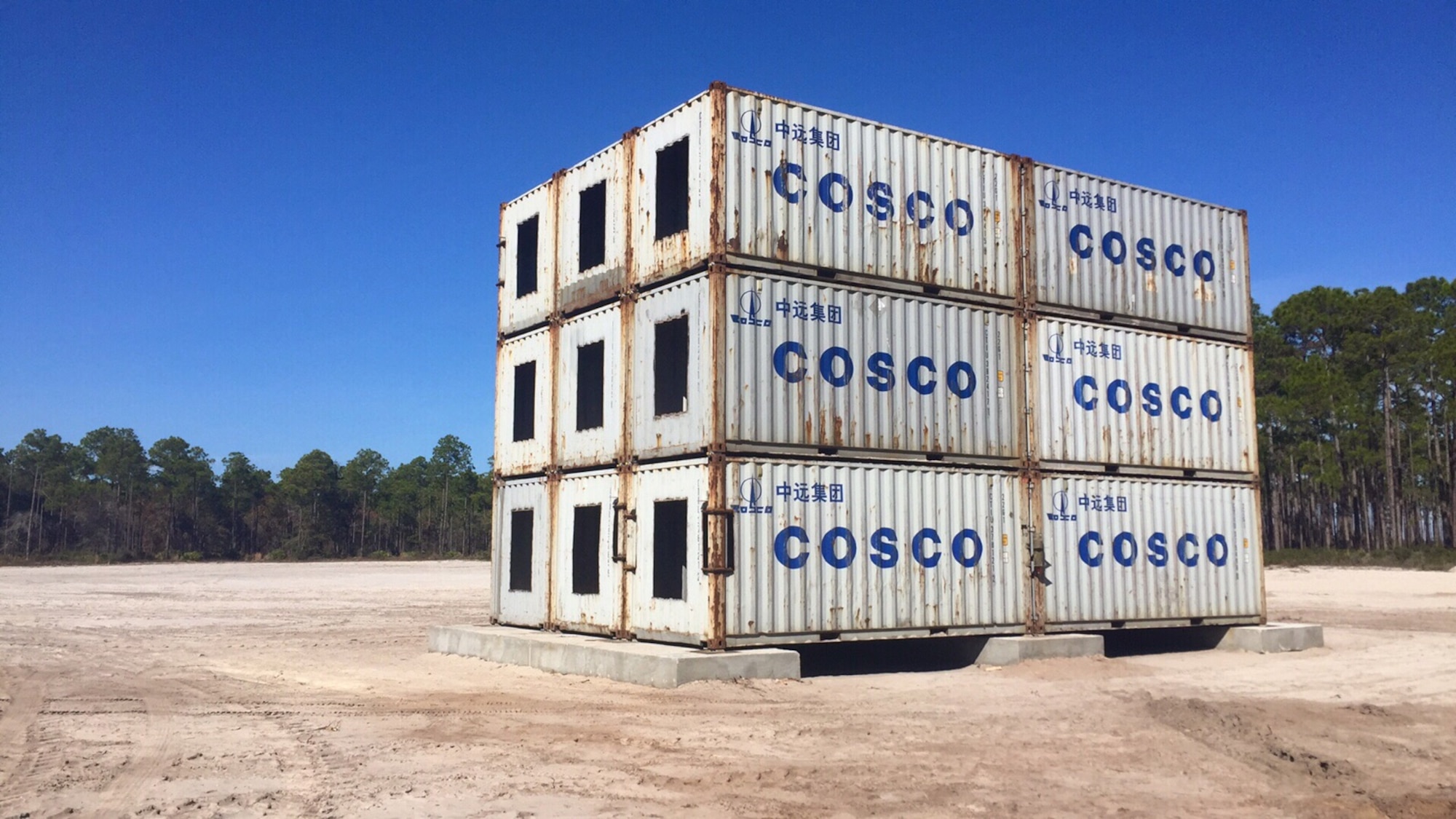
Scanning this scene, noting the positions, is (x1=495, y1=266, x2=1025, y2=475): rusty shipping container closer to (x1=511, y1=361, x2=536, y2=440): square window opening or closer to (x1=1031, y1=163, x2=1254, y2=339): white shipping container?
(x1=511, y1=361, x2=536, y2=440): square window opening

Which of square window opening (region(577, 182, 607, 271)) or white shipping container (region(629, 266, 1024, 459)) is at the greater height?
square window opening (region(577, 182, 607, 271))

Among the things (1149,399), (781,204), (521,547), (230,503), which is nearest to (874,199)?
(781,204)

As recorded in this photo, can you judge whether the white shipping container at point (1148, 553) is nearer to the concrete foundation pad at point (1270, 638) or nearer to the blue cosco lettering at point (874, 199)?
the concrete foundation pad at point (1270, 638)

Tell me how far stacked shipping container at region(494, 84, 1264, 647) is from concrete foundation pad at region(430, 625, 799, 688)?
0.40m

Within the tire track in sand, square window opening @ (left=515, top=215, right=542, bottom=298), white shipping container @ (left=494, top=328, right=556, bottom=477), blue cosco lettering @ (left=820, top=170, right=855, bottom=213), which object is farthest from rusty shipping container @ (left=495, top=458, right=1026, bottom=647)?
the tire track in sand

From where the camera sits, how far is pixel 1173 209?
758 inches

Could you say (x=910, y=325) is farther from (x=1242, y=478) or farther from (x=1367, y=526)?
(x=1367, y=526)

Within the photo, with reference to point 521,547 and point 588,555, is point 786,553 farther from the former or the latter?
point 521,547

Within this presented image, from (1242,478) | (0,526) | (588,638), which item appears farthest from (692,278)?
(0,526)

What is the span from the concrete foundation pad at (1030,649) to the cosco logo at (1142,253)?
6.07m

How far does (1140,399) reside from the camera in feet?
59.5

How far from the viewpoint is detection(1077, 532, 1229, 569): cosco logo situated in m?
17.1

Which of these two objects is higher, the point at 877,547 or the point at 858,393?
the point at 858,393

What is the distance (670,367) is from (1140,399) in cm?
798
